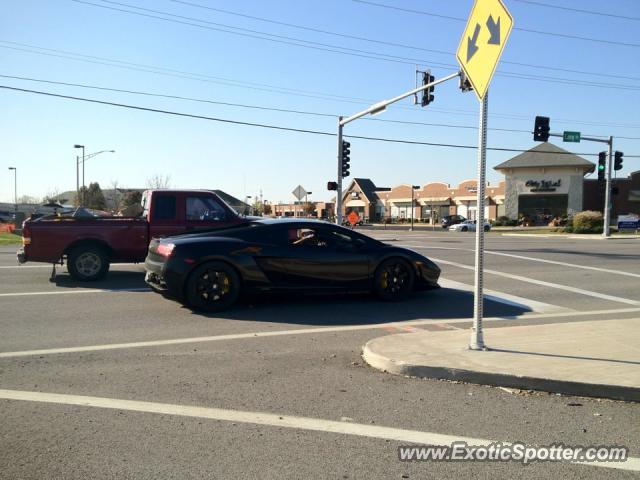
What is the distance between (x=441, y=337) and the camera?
6477mm

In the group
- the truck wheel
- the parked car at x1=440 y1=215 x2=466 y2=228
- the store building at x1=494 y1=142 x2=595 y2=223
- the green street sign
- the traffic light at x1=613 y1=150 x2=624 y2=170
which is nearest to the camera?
the truck wheel

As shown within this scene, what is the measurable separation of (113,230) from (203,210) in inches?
72.6

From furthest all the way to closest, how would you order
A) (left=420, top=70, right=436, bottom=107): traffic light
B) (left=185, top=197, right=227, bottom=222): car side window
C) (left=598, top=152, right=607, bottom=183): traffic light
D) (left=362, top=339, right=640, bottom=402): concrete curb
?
(left=598, top=152, right=607, bottom=183): traffic light
(left=420, top=70, right=436, bottom=107): traffic light
(left=185, top=197, right=227, bottom=222): car side window
(left=362, top=339, right=640, bottom=402): concrete curb

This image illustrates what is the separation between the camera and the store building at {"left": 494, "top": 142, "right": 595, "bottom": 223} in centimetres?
6341

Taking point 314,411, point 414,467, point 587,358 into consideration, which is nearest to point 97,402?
point 314,411

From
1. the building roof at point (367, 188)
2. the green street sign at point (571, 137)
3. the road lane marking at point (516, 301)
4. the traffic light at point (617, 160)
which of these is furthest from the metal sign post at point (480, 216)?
the building roof at point (367, 188)

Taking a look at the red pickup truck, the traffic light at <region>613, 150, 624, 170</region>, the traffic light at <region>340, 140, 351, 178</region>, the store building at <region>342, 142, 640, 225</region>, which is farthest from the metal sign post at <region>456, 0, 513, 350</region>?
the store building at <region>342, 142, 640, 225</region>

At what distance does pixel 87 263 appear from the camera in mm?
10828

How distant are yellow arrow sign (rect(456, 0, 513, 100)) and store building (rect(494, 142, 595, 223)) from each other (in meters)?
61.5

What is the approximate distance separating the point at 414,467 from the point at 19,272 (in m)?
11.7

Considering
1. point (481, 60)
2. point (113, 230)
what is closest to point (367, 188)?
point (113, 230)

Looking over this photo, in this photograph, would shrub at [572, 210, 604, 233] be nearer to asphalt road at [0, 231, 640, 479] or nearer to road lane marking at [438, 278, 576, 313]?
road lane marking at [438, 278, 576, 313]

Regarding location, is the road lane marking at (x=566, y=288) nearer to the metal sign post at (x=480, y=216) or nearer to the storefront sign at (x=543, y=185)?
the metal sign post at (x=480, y=216)

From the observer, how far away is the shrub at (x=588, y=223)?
140 feet
